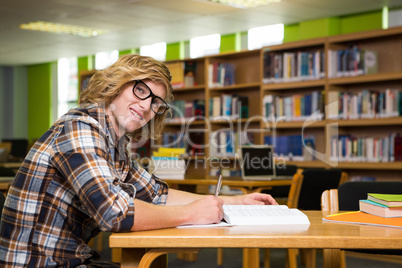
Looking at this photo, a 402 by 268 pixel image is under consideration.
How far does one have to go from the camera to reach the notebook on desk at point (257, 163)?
13.4 feet

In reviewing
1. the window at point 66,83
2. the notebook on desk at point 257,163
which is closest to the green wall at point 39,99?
the window at point 66,83

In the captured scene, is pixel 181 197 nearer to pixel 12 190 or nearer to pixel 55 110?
pixel 12 190

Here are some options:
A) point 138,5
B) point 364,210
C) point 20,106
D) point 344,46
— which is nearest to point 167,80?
point 364,210

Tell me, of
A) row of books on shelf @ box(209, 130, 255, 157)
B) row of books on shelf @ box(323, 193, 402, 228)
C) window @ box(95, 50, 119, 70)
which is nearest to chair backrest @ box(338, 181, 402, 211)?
row of books on shelf @ box(323, 193, 402, 228)

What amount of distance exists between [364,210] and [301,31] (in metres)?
6.82

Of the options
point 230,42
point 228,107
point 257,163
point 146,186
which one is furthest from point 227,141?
point 146,186

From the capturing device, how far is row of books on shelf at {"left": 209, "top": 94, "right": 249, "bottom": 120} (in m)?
6.72

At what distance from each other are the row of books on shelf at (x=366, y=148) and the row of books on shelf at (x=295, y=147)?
355mm

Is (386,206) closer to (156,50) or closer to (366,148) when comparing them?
(366,148)

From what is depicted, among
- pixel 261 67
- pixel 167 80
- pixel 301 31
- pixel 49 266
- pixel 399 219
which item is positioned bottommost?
pixel 49 266

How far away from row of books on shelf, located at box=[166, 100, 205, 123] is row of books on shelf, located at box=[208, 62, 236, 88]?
334mm

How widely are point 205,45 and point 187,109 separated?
2802mm

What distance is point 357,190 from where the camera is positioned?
2160 mm

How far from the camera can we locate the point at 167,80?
5.38 ft
